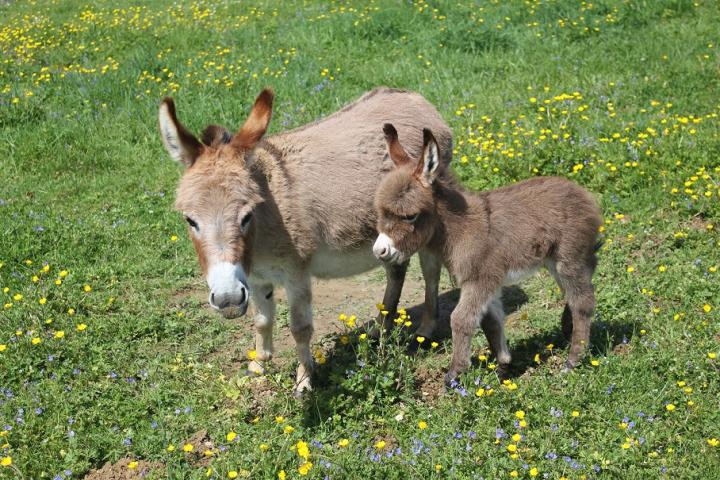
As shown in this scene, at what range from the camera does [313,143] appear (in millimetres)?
5281

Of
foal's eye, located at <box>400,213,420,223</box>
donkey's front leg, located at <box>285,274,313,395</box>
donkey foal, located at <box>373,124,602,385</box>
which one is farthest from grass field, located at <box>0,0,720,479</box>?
foal's eye, located at <box>400,213,420,223</box>

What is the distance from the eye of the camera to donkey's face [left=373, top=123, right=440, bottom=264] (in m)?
4.57

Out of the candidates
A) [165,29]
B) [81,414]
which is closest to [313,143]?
[81,414]

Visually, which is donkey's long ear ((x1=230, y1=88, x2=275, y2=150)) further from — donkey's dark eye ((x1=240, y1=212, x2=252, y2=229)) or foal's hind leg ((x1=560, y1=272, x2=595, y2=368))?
foal's hind leg ((x1=560, y1=272, x2=595, y2=368))

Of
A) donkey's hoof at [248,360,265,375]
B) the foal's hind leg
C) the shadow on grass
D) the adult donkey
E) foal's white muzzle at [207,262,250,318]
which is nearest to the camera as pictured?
foal's white muzzle at [207,262,250,318]

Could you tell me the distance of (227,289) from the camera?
3.85m

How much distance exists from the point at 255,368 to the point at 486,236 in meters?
1.87

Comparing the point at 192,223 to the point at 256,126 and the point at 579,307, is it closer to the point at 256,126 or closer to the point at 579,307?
the point at 256,126

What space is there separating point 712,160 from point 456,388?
12.5 feet

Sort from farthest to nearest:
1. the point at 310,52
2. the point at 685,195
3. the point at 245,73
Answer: the point at 310,52 → the point at 245,73 → the point at 685,195

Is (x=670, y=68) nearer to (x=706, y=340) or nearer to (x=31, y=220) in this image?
(x=706, y=340)

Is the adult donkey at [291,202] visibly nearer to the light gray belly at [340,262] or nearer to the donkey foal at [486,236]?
the light gray belly at [340,262]

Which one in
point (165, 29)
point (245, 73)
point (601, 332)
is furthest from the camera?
point (165, 29)

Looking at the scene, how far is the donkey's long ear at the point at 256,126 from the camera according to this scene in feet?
14.6
